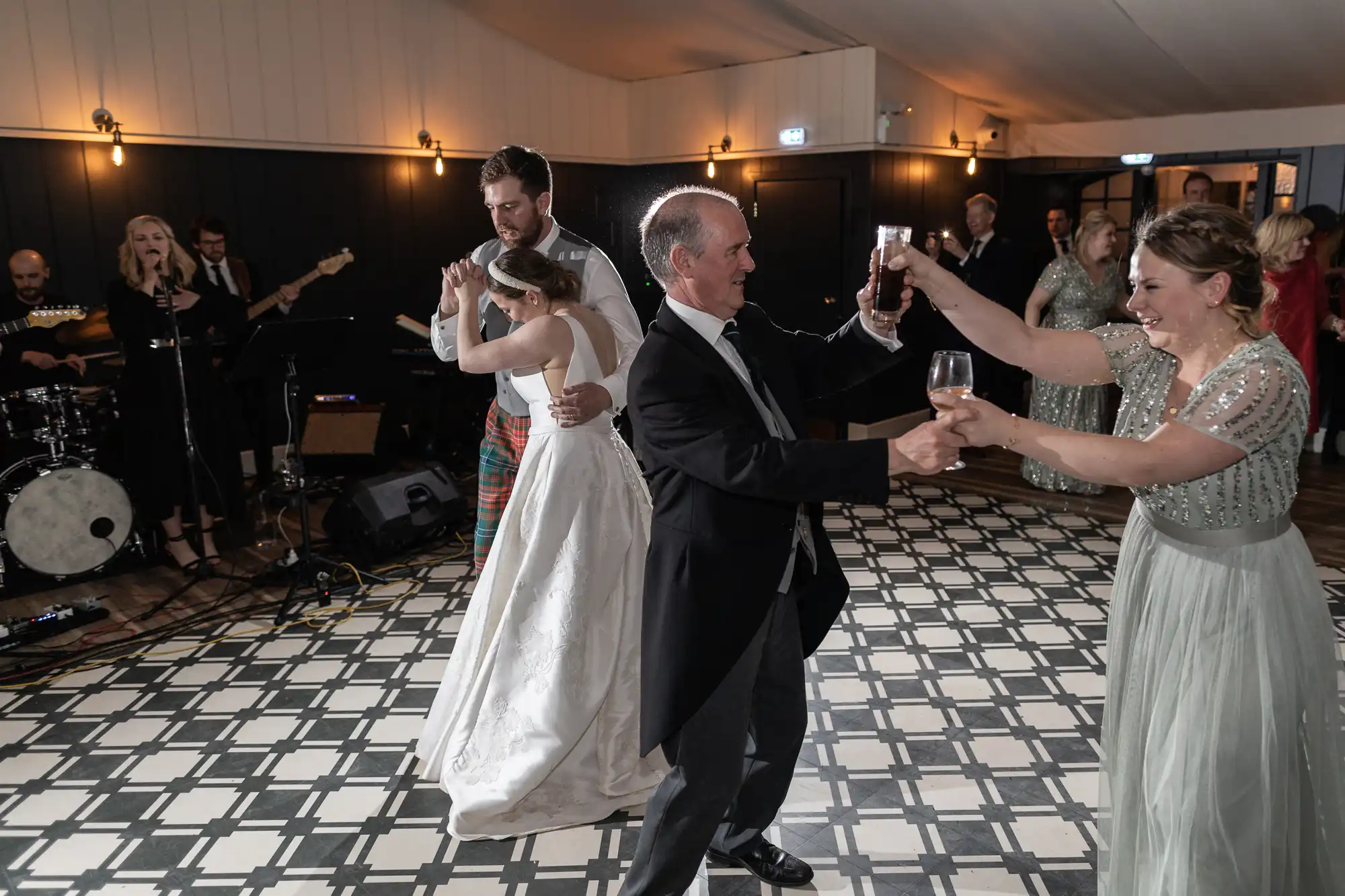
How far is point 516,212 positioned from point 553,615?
1308 millimetres

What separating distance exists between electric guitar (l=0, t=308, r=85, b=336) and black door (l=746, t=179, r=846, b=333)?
4868mm

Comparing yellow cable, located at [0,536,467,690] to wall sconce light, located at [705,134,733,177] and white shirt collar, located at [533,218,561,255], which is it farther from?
wall sconce light, located at [705,134,733,177]

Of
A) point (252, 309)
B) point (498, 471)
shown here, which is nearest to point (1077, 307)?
point (498, 471)

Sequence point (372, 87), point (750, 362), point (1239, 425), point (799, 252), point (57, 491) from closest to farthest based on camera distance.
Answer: point (1239, 425) < point (750, 362) < point (57, 491) < point (372, 87) < point (799, 252)

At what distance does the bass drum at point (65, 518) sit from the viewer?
4715 millimetres

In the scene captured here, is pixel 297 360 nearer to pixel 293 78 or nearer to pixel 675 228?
pixel 675 228

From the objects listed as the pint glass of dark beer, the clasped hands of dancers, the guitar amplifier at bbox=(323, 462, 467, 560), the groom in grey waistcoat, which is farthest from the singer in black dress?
the pint glass of dark beer

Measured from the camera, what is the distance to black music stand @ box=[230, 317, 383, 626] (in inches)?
187

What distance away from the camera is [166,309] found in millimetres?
5180

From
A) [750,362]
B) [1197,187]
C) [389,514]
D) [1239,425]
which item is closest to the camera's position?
[1239,425]

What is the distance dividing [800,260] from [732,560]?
6.38 m

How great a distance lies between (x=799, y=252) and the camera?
8.27 m

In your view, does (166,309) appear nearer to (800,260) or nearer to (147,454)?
(147,454)

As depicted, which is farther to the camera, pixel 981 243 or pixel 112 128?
pixel 981 243
